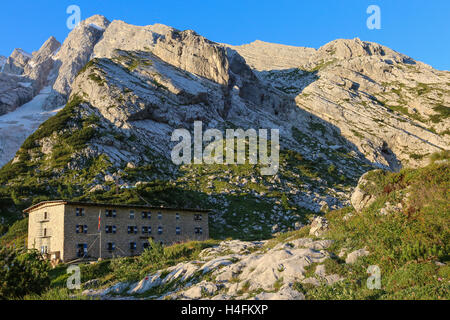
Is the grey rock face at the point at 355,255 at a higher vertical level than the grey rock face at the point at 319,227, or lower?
lower

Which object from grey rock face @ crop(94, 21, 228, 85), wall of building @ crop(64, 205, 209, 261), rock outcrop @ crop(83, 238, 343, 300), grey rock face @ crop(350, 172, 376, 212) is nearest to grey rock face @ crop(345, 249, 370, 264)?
rock outcrop @ crop(83, 238, 343, 300)

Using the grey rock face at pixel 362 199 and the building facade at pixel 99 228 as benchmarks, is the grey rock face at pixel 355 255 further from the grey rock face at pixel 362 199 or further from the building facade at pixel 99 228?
the building facade at pixel 99 228

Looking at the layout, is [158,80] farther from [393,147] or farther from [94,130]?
[393,147]

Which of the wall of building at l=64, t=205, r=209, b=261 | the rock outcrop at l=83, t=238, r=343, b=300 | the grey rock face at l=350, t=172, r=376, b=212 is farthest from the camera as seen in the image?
the wall of building at l=64, t=205, r=209, b=261

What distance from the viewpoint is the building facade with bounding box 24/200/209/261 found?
44.7 metres

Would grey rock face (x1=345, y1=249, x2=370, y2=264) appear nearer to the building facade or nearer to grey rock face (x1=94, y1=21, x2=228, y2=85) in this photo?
the building facade

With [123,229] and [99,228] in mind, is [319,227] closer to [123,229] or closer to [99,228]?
[99,228]

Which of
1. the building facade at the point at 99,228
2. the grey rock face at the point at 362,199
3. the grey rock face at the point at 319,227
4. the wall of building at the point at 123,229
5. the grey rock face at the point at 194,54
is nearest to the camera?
the grey rock face at the point at 319,227

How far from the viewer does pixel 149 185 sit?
66750 mm

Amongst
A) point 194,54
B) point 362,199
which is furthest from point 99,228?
point 194,54

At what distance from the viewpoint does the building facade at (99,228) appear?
44656 mm

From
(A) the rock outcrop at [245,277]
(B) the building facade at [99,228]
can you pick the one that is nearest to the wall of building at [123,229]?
(B) the building facade at [99,228]
